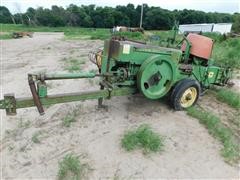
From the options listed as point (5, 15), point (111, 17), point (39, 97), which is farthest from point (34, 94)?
point (5, 15)

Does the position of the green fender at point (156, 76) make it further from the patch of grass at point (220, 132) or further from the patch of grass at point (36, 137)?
the patch of grass at point (36, 137)

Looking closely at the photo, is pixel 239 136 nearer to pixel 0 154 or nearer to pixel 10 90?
pixel 0 154

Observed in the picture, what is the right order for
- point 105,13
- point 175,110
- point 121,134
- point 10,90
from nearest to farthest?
point 121,134, point 175,110, point 10,90, point 105,13

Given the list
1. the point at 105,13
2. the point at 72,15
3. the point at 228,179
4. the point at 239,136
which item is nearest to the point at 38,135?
the point at 228,179

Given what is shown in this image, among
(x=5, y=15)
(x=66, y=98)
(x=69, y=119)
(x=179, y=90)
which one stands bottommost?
(x=5, y=15)

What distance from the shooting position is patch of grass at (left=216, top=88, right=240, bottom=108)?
4695mm

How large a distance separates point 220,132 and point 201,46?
1.70 metres

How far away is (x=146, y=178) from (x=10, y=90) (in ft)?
13.3

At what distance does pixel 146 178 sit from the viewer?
2.82 m

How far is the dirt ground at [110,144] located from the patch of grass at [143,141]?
9cm

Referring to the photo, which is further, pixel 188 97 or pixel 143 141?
pixel 188 97

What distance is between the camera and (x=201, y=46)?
4.60 m

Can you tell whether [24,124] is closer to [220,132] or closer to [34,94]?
[34,94]

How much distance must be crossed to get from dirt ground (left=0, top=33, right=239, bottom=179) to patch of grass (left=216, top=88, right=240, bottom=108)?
Answer: 1.21 metres
